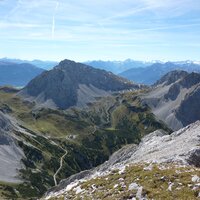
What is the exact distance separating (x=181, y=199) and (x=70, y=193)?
16.4 meters

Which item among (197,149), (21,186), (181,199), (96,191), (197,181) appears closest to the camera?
(181,199)

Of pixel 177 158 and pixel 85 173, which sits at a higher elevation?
pixel 177 158

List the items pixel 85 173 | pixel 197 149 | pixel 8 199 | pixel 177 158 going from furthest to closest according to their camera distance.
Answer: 1. pixel 8 199
2. pixel 85 173
3. pixel 197 149
4. pixel 177 158

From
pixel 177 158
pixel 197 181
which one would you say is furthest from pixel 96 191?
pixel 177 158

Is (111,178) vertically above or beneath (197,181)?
beneath

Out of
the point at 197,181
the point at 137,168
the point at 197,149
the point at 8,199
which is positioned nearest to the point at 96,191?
the point at 137,168

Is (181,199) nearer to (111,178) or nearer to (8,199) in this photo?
(111,178)

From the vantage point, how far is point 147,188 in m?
31.4

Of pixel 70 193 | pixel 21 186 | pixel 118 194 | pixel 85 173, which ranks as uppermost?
pixel 118 194

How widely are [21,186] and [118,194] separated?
561 ft

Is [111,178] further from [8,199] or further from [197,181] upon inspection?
[8,199]

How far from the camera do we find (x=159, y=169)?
37.4 meters

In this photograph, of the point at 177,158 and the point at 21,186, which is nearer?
the point at 177,158

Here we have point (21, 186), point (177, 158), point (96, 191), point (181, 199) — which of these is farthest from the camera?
point (21, 186)
